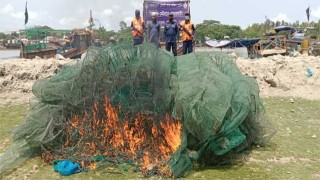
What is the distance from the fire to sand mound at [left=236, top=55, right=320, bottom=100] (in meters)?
6.59

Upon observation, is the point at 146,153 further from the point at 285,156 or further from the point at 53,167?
the point at 285,156

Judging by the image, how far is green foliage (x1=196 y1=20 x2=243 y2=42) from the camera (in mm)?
59250

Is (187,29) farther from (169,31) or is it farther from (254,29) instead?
(254,29)

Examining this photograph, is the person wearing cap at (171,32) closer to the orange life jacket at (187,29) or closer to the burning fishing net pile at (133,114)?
the orange life jacket at (187,29)

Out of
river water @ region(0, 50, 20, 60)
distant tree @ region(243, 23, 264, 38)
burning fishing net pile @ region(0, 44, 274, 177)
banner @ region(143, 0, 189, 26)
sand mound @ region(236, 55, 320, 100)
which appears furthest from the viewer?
distant tree @ region(243, 23, 264, 38)

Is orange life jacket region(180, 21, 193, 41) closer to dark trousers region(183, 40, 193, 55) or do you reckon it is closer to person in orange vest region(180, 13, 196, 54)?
person in orange vest region(180, 13, 196, 54)

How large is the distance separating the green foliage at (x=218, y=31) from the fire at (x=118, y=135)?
174 feet

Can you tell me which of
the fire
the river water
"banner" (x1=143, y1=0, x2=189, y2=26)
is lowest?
the fire

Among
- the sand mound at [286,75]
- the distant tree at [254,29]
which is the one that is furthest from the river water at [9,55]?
the distant tree at [254,29]

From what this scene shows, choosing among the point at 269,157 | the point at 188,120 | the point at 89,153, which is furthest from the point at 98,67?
the point at 269,157

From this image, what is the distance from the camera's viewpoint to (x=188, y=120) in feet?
18.7

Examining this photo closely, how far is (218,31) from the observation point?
60500 millimetres

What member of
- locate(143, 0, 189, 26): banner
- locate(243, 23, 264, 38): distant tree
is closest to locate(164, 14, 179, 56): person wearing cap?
locate(143, 0, 189, 26): banner

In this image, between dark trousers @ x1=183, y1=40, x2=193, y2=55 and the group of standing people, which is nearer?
the group of standing people
